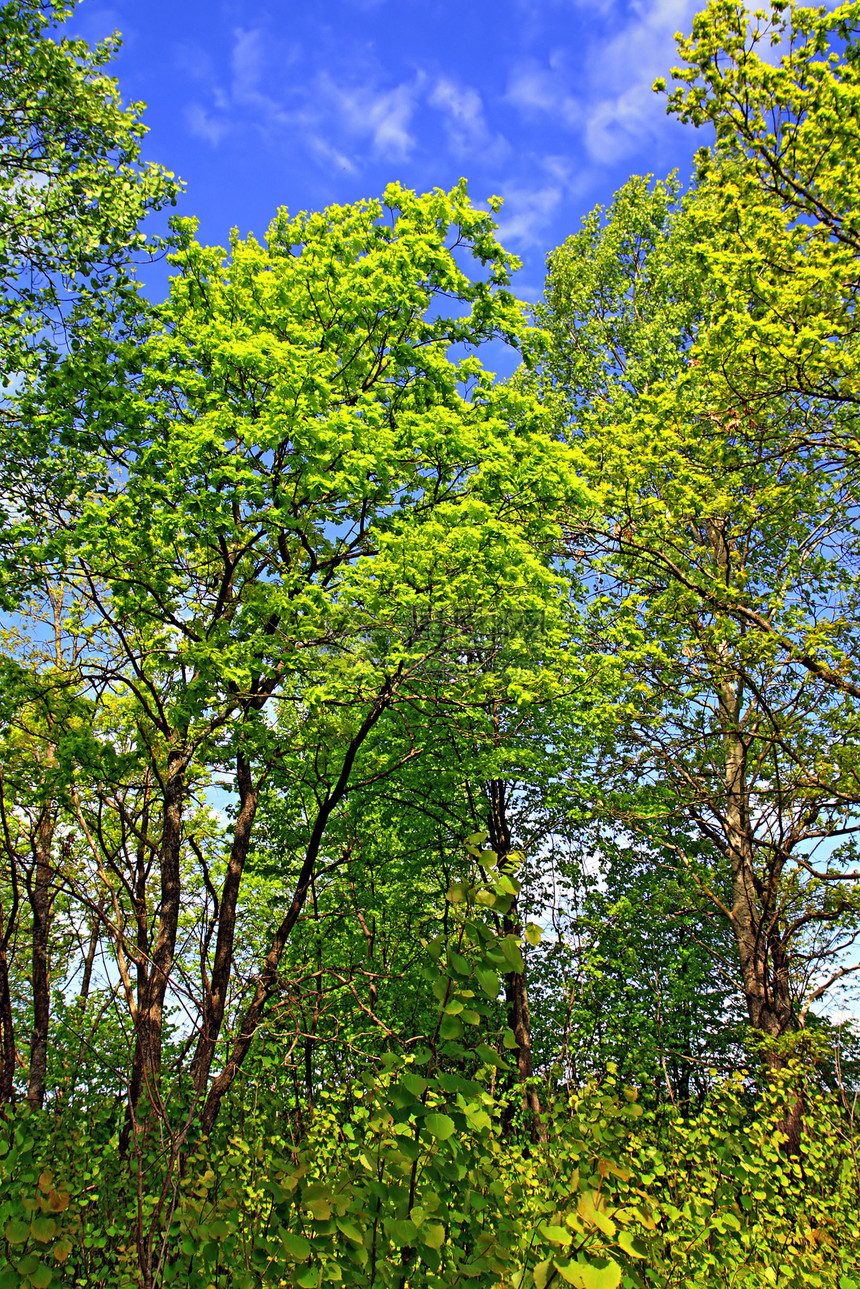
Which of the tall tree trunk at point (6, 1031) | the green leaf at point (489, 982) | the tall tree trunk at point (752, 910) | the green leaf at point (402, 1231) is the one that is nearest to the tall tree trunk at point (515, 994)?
the tall tree trunk at point (752, 910)

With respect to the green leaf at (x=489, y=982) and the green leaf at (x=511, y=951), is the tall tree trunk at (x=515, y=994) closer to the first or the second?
the green leaf at (x=511, y=951)

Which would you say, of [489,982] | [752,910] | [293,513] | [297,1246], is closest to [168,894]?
[293,513]

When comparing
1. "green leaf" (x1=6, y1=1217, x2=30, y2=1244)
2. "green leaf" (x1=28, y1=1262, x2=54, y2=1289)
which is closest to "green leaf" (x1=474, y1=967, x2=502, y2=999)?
"green leaf" (x1=28, y1=1262, x2=54, y2=1289)

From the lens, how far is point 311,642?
8.77 metres

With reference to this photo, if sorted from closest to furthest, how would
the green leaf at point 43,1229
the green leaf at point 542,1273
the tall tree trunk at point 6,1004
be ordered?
the green leaf at point 542,1273
the green leaf at point 43,1229
the tall tree trunk at point 6,1004

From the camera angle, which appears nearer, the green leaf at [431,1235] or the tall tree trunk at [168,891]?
the green leaf at [431,1235]

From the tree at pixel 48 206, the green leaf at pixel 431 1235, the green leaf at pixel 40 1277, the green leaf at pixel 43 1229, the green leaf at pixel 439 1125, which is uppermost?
the tree at pixel 48 206

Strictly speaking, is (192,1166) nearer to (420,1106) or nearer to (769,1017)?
(420,1106)

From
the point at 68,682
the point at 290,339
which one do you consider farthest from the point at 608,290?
the point at 68,682

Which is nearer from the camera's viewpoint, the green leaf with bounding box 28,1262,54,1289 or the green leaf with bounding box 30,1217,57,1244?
the green leaf with bounding box 28,1262,54,1289

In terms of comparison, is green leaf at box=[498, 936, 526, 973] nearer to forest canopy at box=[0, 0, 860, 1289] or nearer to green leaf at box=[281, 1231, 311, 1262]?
green leaf at box=[281, 1231, 311, 1262]

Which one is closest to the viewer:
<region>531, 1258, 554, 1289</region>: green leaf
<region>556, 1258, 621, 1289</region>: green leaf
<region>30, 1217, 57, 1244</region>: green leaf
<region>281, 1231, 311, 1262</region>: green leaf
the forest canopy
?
<region>556, 1258, 621, 1289</region>: green leaf

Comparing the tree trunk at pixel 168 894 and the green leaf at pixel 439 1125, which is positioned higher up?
the tree trunk at pixel 168 894

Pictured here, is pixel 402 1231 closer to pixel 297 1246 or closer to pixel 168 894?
pixel 297 1246
